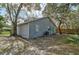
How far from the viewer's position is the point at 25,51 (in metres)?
1.71

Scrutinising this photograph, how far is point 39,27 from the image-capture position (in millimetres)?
1711

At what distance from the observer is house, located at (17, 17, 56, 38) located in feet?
5.60

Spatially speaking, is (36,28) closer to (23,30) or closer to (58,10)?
(23,30)

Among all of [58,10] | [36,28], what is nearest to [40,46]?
[36,28]

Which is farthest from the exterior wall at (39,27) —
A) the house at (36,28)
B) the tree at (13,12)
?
the tree at (13,12)

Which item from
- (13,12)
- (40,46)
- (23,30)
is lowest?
(40,46)

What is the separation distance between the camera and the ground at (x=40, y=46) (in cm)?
170

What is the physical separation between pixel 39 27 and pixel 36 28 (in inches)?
1.3

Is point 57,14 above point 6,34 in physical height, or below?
above

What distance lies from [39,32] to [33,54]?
0.23m

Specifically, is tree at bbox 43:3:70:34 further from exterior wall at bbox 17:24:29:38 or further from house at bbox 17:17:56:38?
exterior wall at bbox 17:24:29:38
